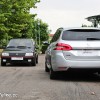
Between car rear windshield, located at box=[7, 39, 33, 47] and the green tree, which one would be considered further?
the green tree

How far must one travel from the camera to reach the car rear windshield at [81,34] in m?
13.6

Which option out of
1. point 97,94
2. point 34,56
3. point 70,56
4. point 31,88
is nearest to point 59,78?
point 70,56

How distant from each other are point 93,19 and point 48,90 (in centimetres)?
4428

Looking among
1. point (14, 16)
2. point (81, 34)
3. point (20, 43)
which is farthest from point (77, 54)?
point (14, 16)

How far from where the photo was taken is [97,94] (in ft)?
33.6

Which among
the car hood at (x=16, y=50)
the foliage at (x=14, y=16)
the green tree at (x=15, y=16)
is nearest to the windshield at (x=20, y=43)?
the car hood at (x=16, y=50)

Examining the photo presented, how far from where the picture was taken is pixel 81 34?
13734mm

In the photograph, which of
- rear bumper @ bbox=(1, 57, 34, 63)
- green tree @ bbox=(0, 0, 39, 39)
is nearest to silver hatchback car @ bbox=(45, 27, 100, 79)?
rear bumper @ bbox=(1, 57, 34, 63)

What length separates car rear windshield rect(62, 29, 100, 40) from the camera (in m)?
13.6

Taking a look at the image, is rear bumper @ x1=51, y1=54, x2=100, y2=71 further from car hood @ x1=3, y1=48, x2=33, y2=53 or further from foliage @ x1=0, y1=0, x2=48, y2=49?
foliage @ x1=0, y1=0, x2=48, y2=49

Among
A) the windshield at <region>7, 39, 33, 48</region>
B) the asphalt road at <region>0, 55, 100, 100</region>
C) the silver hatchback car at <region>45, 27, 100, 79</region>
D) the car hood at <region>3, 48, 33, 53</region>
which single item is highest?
the silver hatchback car at <region>45, 27, 100, 79</region>

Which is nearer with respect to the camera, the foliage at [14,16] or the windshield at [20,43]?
the windshield at [20,43]

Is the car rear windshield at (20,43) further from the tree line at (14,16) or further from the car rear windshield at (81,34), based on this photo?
the tree line at (14,16)

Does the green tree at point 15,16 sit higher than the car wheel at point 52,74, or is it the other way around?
the car wheel at point 52,74
